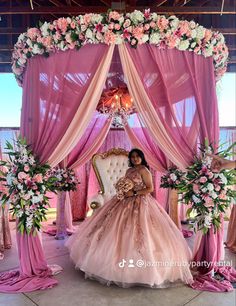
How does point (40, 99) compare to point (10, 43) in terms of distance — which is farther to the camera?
point (10, 43)

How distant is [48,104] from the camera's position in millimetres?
3035

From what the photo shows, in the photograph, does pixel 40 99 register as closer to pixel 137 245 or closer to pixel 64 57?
pixel 64 57

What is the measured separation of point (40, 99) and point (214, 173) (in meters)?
1.96

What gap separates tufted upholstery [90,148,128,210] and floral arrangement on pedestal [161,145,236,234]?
1.77 metres

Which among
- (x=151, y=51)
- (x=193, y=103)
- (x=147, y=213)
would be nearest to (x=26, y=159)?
(x=147, y=213)

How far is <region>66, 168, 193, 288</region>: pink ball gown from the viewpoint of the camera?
8.81 feet

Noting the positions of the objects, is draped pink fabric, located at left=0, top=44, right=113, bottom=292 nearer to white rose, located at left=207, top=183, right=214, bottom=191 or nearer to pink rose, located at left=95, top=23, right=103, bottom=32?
pink rose, located at left=95, top=23, right=103, bottom=32

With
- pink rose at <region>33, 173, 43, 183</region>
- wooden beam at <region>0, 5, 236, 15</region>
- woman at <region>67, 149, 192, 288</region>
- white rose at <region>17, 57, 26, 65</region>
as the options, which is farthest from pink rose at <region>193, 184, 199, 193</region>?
wooden beam at <region>0, 5, 236, 15</region>

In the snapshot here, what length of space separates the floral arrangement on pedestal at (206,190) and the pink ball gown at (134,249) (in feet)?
1.11

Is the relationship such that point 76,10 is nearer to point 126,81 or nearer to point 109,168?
point 126,81

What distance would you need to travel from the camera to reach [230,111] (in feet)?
19.7

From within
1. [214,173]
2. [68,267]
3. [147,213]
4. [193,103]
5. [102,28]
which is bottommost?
[68,267]

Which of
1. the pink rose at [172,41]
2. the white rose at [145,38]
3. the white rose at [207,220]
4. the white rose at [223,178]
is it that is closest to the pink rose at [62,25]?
the white rose at [145,38]

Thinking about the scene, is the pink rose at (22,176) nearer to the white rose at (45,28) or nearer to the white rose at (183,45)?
the white rose at (45,28)
